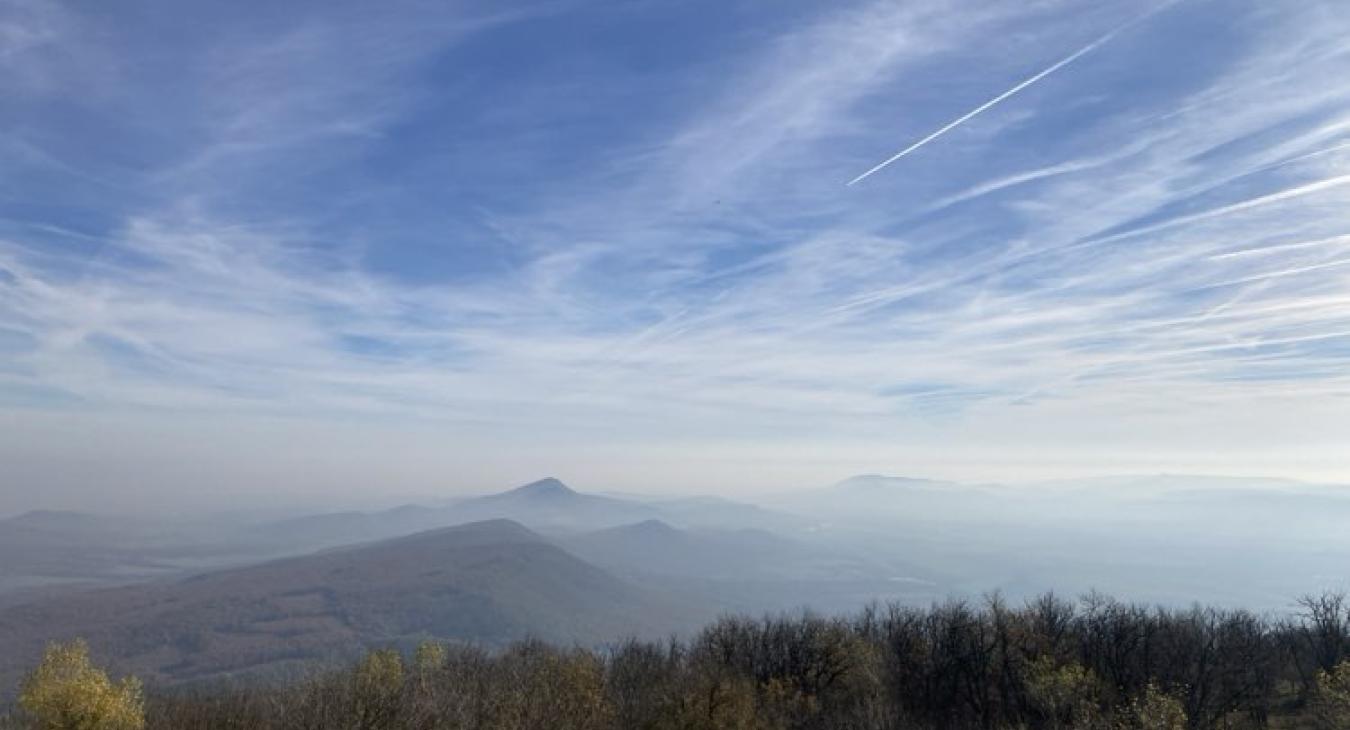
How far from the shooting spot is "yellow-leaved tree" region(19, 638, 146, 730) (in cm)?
2828

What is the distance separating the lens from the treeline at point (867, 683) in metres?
40.3

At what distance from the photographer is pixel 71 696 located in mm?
28344

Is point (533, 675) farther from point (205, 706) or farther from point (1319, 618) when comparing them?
point (1319, 618)

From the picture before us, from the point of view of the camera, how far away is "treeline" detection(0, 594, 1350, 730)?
40.3 m

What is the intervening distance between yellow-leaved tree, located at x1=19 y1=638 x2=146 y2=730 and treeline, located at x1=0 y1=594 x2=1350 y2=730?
0.13m

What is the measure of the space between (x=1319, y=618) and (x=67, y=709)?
268 feet

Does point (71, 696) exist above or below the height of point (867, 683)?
above

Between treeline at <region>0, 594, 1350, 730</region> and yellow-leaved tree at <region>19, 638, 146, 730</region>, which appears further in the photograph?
treeline at <region>0, 594, 1350, 730</region>

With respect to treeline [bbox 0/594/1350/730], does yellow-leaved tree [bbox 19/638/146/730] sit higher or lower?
higher

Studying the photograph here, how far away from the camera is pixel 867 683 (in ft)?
189

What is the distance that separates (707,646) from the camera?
2835 inches

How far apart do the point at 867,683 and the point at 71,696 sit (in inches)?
1856

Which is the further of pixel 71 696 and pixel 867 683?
pixel 867 683

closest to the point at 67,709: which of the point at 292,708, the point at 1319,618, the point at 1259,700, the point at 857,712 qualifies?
the point at 292,708
